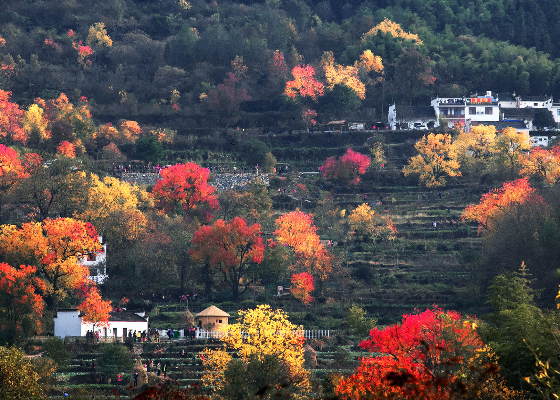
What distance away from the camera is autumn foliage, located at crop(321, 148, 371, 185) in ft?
295

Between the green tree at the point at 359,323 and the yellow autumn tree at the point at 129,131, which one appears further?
the yellow autumn tree at the point at 129,131

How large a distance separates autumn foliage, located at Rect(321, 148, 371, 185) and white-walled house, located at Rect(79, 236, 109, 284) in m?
27.6

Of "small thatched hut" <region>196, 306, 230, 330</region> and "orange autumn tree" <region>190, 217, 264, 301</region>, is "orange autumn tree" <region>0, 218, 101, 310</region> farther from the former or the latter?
"small thatched hut" <region>196, 306, 230, 330</region>

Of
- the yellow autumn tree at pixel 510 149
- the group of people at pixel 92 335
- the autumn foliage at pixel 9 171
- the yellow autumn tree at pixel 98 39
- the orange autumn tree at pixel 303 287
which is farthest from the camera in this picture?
the yellow autumn tree at pixel 98 39

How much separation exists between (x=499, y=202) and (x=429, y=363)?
125 ft

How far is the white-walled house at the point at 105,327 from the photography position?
199 feet

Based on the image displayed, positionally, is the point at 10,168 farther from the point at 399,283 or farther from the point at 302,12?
the point at 302,12

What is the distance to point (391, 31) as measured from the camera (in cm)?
11962

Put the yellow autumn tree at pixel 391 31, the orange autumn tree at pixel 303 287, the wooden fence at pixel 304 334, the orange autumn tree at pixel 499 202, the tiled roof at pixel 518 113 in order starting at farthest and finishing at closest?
the yellow autumn tree at pixel 391 31 < the tiled roof at pixel 518 113 < the orange autumn tree at pixel 499 202 < the orange autumn tree at pixel 303 287 < the wooden fence at pixel 304 334

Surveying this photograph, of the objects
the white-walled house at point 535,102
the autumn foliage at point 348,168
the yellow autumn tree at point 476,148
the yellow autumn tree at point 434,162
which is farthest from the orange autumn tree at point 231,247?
the white-walled house at point 535,102

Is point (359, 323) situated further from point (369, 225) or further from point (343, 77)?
point (343, 77)

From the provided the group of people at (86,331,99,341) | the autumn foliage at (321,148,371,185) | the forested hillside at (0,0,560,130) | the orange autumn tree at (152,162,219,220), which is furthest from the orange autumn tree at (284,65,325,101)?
the group of people at (86,331,99,341)

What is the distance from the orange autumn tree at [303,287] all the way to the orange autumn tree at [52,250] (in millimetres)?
15417

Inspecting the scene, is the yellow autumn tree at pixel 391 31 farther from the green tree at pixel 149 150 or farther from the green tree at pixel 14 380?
the green tree at pixel 14 380
